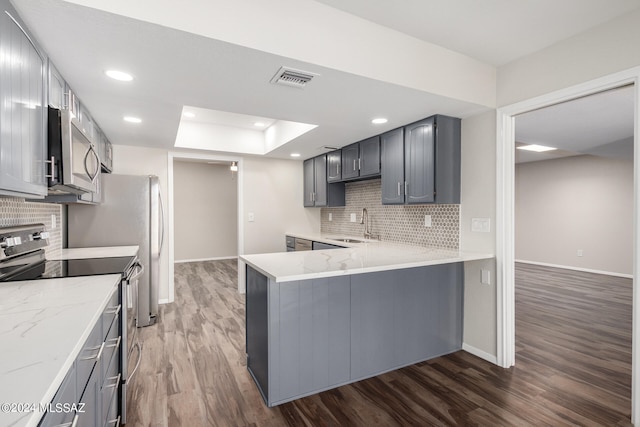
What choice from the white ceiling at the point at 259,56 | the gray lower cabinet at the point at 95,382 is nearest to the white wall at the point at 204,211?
the white ceiling at the point at 259,56

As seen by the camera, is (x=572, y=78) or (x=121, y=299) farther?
(x=572, y=78)

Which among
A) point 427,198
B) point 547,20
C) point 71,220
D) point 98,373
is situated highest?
point 547,20

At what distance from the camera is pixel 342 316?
2.24 m

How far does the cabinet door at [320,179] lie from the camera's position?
4.73 meters

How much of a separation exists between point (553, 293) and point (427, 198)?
11.2 feet

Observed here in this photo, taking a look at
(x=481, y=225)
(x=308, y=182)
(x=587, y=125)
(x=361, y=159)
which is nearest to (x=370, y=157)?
(x=361, y=159)

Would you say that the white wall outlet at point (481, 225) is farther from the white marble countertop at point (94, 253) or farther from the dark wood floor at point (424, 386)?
the white marble countertop at point (94, 253)

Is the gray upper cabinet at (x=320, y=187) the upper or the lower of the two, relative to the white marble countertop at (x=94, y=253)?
upper

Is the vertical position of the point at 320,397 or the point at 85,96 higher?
the point at 85,96

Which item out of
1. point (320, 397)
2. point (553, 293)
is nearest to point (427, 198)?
point (320, 397)

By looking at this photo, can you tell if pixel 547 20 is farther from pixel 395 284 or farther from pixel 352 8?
pixel 395 284

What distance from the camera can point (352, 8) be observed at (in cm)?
185

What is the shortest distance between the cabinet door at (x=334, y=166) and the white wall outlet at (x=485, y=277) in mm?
2206

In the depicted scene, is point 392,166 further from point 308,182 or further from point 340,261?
point 308,182
